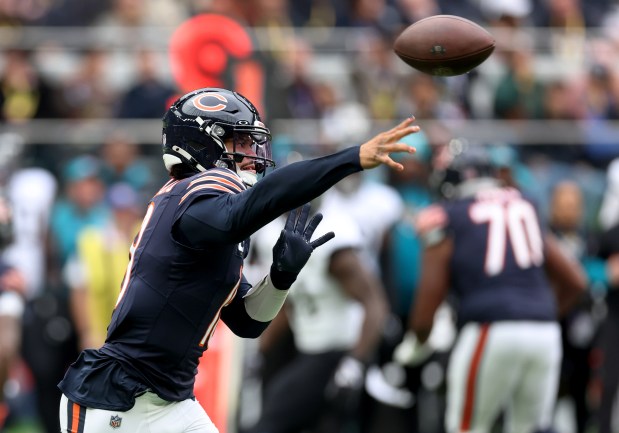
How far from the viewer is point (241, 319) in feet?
15.6

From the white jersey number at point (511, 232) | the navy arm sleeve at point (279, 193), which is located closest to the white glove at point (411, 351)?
the white jersey number at point (511, 232)

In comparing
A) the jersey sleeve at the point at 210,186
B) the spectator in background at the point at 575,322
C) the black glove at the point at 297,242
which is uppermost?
the jersey sleeve at the point at 210,186

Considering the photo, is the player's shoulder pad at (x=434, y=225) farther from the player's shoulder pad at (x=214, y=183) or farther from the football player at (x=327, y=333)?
the player's shoulder pad at (x=214, y=183)

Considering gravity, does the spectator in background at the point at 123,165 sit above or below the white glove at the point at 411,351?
above

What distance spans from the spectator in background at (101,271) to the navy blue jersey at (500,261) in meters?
2.64

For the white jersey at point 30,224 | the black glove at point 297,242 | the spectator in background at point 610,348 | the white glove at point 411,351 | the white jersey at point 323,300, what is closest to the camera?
the black glove at point 297,242

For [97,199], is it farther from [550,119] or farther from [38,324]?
[550,119]

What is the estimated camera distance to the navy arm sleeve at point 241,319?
15.5 feet

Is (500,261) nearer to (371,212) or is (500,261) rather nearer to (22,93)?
(371,212)

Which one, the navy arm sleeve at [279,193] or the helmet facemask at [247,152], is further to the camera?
the helmet facemask at [247,152]

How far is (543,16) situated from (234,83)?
12.6ft

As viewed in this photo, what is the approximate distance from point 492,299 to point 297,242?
2965 mm

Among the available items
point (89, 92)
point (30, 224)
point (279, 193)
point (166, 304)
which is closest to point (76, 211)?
point (30, 224)

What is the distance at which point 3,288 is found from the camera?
7.31m
